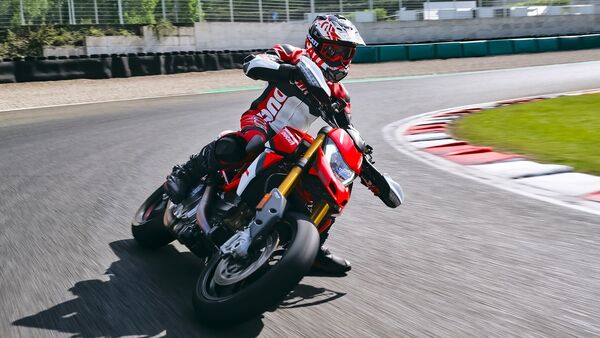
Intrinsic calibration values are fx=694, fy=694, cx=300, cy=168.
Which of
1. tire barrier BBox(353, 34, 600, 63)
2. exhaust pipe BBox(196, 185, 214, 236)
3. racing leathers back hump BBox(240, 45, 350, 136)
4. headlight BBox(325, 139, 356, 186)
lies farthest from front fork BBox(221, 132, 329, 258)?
tire barrier BBox(353, 34, 600, 63)

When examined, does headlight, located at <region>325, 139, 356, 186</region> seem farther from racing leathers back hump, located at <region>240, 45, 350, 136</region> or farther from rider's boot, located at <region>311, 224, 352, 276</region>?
rider's boot, located at <region>311, 224, 352, 276</region>

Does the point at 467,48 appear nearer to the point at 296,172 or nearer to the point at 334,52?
the point at 334,52

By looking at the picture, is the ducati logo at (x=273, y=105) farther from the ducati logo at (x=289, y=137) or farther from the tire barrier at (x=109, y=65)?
the tire barrier at (x=109, y=65)

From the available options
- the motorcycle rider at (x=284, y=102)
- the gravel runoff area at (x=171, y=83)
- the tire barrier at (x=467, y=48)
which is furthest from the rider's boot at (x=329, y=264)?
the tire barrier at (x=467, y=48)

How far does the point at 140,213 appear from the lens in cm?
532

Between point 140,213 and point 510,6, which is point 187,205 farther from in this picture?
point 510,6

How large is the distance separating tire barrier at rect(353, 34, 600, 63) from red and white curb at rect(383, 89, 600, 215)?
57.9 feet

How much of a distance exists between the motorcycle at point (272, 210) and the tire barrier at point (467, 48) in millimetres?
24344

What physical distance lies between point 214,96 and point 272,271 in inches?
608

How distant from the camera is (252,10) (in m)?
31.5

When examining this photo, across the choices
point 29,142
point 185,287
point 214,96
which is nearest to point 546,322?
point 185,287

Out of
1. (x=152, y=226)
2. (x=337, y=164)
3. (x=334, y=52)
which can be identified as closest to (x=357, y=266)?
(x=337, y=164)

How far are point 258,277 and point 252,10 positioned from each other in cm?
2916

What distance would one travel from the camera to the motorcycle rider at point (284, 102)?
4129 millimetres
